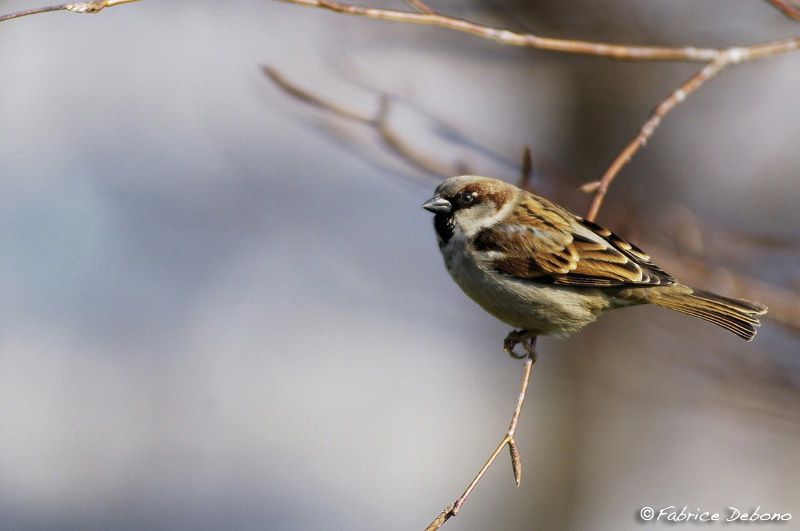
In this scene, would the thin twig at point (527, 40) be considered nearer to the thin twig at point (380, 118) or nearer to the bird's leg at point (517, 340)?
the thin twig at point (380, 118)

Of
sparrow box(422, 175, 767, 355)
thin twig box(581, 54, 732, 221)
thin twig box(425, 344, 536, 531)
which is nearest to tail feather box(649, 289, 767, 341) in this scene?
sparrow box(422, 175, 767, 355)

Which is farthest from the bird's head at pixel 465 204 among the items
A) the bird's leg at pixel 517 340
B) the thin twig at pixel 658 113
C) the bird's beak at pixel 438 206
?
the thin twig at pixel 658 113

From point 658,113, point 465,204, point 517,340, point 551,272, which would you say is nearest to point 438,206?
point 465,204

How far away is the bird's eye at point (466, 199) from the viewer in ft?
11.9

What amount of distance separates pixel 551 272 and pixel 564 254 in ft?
0.28

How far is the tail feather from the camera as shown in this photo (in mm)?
3330

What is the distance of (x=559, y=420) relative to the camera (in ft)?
26.6

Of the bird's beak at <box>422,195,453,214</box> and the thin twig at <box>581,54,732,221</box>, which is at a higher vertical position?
the thin twig at <box>581,54,732,221</box>

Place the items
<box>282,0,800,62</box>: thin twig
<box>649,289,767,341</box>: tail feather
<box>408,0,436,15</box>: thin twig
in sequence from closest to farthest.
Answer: <box>282,0,800,62</box>: thin twig → <box>408,0,436,15</box>: thin twig → <box>649,289,767,341</box>: tail feather

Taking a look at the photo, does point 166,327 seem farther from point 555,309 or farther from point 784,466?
point 555,309

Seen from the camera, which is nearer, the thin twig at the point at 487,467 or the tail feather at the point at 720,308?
the thin twig at the point at 487,467

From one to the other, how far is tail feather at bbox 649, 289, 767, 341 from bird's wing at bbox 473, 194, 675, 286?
0.26 feet

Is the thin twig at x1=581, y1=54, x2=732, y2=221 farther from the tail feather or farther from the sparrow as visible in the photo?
the tail feather

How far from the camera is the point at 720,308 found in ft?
11.1
